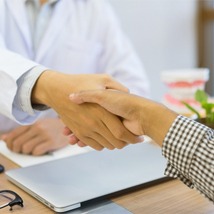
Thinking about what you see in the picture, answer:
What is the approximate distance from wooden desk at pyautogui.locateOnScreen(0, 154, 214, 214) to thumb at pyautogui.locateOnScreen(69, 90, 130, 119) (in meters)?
0.17

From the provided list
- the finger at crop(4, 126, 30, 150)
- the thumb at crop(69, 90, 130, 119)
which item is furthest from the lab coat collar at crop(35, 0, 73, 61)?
the thumb at crop(69, 90, 130, 119)

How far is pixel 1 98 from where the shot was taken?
0.97m

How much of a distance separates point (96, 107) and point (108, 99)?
0.21 feet

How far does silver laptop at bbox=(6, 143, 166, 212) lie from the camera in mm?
779

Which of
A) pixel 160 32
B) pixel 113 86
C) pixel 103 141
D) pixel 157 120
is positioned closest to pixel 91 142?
pixel 103 141

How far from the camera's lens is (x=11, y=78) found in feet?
3.06

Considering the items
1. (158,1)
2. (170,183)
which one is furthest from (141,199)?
(158,1)

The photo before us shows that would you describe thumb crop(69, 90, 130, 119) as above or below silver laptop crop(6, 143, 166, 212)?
above

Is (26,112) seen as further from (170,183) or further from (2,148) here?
(170,183)

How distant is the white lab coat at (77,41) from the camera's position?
4.63 ft

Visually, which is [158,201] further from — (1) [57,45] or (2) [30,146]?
(1) [57,45]

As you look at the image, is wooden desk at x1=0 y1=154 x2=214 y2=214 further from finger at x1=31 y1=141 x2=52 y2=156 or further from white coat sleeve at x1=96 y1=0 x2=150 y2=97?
white coat sleeve at x1=96 y1=0 x2=150 y2=97

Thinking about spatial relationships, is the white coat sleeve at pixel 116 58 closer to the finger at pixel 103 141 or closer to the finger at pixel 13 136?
the finger at pixel 13 136

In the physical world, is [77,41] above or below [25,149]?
above
